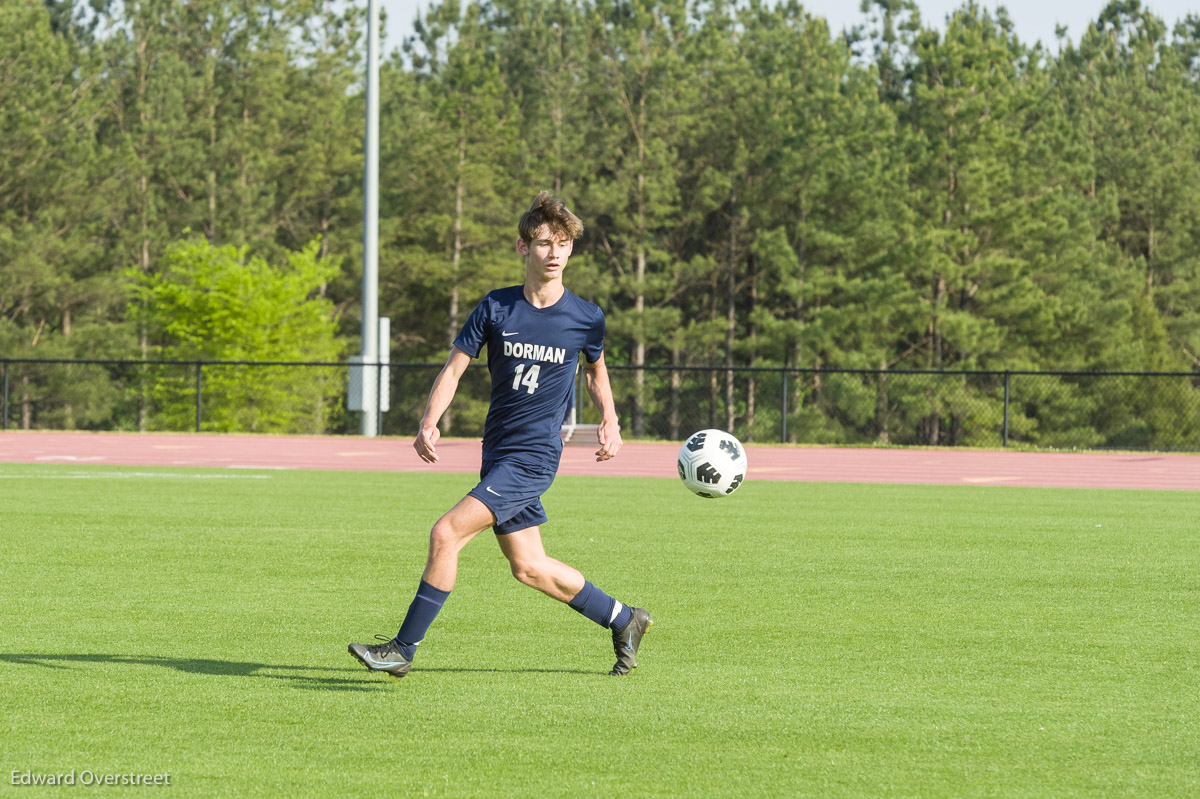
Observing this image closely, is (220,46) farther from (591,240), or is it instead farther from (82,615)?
(82,615)

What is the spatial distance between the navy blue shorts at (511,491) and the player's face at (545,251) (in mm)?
865

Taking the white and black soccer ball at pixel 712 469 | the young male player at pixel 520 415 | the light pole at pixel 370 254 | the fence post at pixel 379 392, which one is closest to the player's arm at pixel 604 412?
the young male player at pixel 520 415

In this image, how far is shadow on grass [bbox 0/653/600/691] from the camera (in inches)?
253

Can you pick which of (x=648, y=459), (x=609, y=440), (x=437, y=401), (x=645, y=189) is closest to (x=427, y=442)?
(x=437, y=401)

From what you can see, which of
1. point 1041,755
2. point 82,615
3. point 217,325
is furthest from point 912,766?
point 217,325

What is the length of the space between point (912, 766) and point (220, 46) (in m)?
63.7

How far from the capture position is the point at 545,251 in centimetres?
634

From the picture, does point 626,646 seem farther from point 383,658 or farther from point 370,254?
point 370,254

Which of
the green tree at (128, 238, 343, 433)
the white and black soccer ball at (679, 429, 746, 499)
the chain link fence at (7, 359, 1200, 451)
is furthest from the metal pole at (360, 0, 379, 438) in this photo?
the white and black soccer ball at (679, 429, 746, 499)

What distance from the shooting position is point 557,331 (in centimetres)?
643

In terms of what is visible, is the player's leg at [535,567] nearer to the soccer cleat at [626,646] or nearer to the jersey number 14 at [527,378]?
the soccer cleat at [626,646]

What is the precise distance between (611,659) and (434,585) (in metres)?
1.10

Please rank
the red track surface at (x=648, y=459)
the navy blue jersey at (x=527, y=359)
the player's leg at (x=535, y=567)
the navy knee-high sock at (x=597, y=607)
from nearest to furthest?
1. the navy blue jersey at (x=527, y=359)
2. the player's leg at (x=535, y=567)
3. the navy knee-high sock at (x=597, y=607)
4. the red track surface at (x=648, y=459)

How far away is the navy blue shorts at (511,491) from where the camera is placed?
6.34 metres
